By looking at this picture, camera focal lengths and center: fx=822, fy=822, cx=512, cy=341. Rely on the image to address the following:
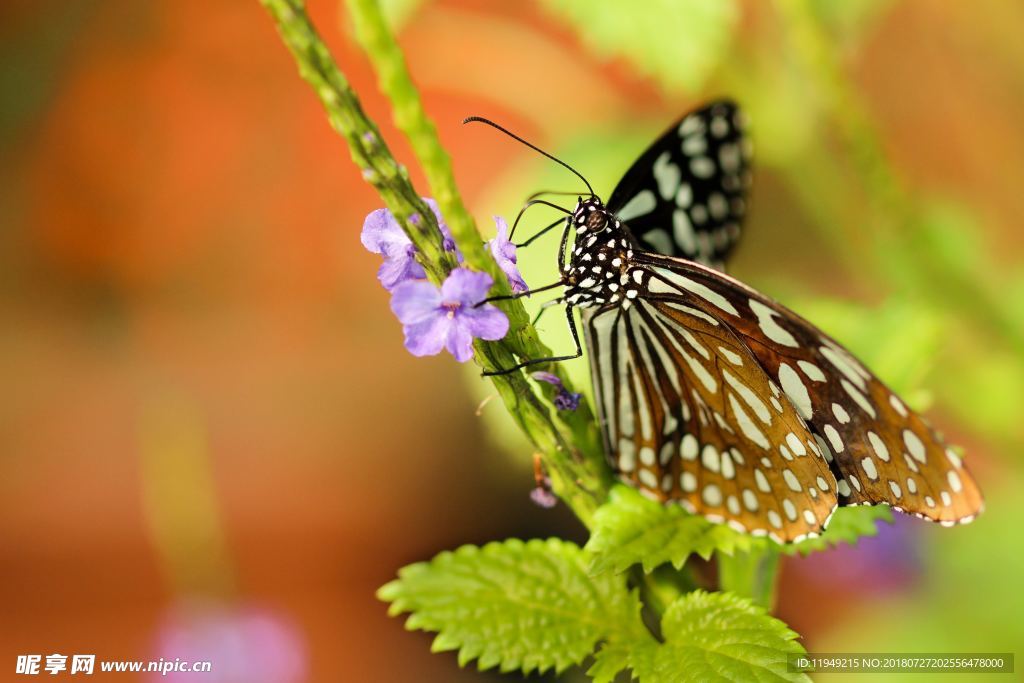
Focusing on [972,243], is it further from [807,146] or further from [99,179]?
[99,179]

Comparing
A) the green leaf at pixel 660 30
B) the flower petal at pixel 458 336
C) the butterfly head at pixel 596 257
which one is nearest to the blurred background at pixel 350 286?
the green leaf at pixel 660 30

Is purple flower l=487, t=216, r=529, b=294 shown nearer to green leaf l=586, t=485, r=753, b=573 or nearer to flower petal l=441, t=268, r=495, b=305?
flower petal l=441, t=268, r=495, b=305

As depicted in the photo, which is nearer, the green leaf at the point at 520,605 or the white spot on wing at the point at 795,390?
the green leaf at the point at 520,605

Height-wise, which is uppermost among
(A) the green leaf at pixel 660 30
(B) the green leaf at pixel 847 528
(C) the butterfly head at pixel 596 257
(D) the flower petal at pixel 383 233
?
(A) the green leaf at pixel 660 30

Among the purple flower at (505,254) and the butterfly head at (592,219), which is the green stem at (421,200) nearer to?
the purple flower at (505,254)

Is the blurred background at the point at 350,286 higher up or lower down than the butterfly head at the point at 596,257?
higher up

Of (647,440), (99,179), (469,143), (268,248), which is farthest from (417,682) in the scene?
(99,179)

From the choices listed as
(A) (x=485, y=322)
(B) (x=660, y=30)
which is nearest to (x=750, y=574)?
(A) (x=485, y=322)

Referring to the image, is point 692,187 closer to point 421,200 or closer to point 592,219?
point 592,219
